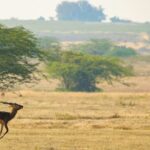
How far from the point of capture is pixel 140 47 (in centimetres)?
17300

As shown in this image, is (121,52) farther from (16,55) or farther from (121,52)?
(16,55)

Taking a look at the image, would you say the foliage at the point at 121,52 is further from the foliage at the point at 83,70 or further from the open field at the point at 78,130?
the open field at the point at 78,130

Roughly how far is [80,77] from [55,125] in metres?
35.6

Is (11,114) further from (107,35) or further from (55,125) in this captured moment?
(107,35)

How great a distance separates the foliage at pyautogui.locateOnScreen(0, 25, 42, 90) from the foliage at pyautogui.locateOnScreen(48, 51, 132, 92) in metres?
22.4

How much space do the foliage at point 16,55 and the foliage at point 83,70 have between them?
73.5 ft

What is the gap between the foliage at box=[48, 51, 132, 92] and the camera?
205 ft

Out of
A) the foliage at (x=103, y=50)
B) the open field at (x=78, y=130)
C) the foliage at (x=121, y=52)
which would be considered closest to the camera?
the open field at (x=78, y=130)

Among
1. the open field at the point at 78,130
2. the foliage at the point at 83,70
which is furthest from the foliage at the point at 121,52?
the open field at the point at 78,130

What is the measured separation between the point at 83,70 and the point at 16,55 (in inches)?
1010

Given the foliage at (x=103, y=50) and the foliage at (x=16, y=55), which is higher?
the foliage at (x=16, y=55)

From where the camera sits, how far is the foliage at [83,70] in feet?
205

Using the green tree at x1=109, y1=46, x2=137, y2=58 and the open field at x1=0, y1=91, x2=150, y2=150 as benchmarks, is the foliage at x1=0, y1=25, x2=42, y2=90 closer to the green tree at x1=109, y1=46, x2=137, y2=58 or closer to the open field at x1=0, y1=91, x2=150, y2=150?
→ the open field at x1=0, y1=91, x2=150, y2=150

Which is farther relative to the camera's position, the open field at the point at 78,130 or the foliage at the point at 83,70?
the foliage at the point at 83,70
